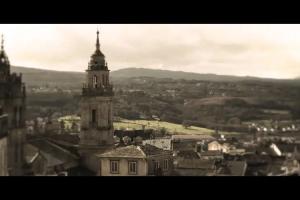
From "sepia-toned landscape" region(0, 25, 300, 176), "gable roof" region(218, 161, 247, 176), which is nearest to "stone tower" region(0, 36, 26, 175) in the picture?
"sepia-toned landscape" region(0, 25, 300, 176)

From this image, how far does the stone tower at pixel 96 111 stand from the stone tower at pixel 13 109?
1286 millimetres

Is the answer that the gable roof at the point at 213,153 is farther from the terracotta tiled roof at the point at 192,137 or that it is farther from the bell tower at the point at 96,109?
the bell tower at the point at 96,109

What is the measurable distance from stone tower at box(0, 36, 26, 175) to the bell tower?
1.29m

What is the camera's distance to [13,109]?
27.1 feet

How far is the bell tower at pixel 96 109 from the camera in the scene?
9734mm

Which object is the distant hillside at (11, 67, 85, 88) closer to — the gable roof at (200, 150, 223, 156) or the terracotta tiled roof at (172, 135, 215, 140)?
the terracotta tiled roof at (172, 135, 215, 140)

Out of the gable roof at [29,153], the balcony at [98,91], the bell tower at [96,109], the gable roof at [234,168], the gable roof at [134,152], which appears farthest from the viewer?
the gable roof at [134,152]

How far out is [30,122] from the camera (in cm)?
842

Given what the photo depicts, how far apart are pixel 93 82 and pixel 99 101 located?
14.9 inches

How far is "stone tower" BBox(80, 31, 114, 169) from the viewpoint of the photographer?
980cm

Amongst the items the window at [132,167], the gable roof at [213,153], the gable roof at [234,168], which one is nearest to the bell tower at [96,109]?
the window at [132,167]

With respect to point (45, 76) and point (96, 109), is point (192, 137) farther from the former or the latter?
point (45, 76)
